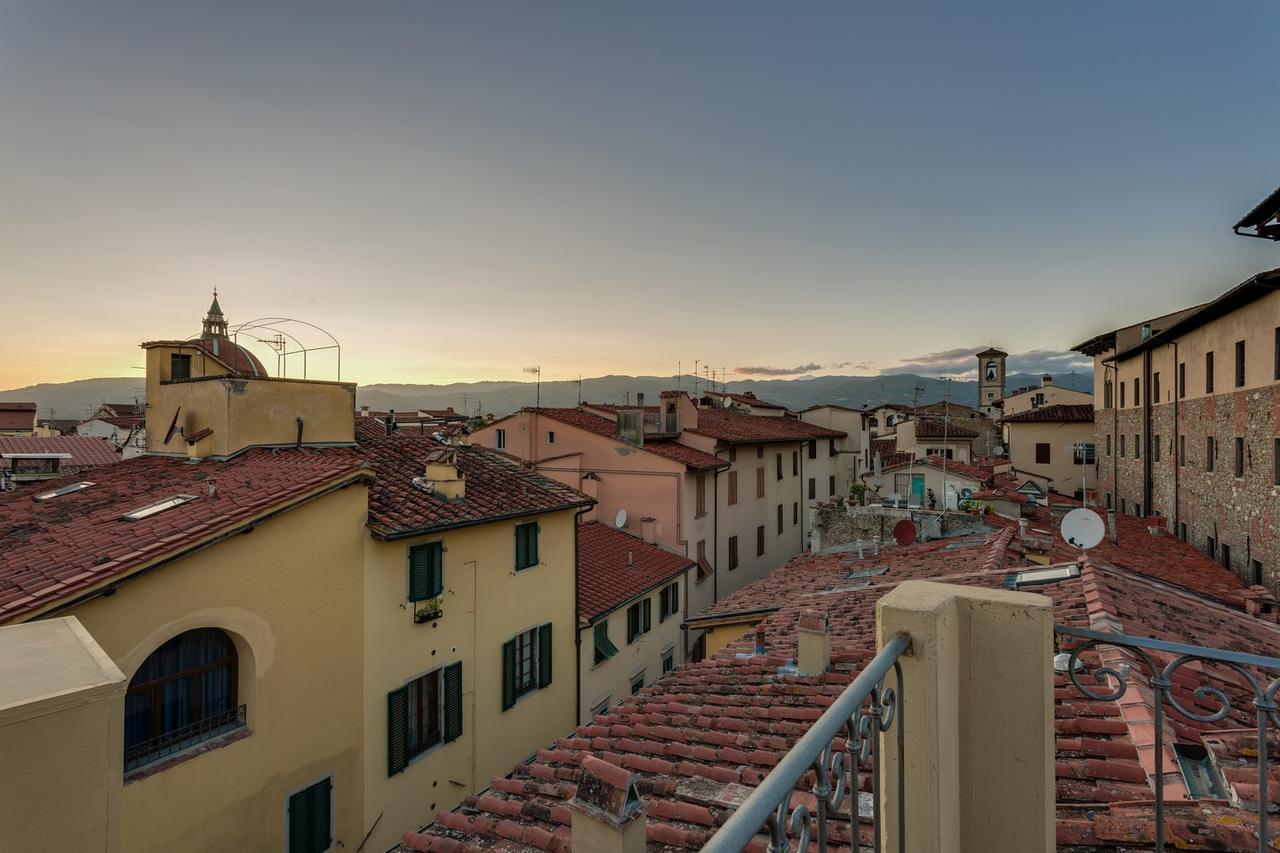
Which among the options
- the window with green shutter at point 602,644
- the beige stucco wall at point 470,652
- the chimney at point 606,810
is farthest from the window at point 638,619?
the chimney at point 606,810

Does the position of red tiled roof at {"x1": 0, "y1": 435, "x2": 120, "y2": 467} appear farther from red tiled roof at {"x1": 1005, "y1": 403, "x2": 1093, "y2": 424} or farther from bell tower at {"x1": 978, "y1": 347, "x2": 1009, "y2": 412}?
bell tower at {"x1": 978, "y1": 347, "x2": 1009, "y2": 412}

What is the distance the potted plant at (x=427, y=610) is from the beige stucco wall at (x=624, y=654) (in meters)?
4.74

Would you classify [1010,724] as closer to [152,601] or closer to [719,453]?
[152,601]

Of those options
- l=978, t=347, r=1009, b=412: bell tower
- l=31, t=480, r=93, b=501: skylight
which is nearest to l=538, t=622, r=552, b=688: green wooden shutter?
l=31, t=480, r=93, b=501: skylight

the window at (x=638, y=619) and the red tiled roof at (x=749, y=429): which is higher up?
the red tiled roof at (x=749, y=429)

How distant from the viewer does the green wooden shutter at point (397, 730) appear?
9.49 metres

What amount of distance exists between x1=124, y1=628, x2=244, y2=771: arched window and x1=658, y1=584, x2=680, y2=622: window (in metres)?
12.1

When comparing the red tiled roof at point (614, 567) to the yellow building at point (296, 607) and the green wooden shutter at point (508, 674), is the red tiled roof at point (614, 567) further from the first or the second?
the green wooden shutter at point (508, 674)

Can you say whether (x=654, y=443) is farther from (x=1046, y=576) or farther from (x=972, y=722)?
(x=972, y=722)

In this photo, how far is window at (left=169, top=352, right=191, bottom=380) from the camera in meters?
13.4

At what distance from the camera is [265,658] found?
7941 millimetres

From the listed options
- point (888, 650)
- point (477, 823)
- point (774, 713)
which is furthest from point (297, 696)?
point (888, 650)

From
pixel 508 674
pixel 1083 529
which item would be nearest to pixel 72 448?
pixel 508 674

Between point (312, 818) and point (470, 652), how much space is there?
10.5ft
